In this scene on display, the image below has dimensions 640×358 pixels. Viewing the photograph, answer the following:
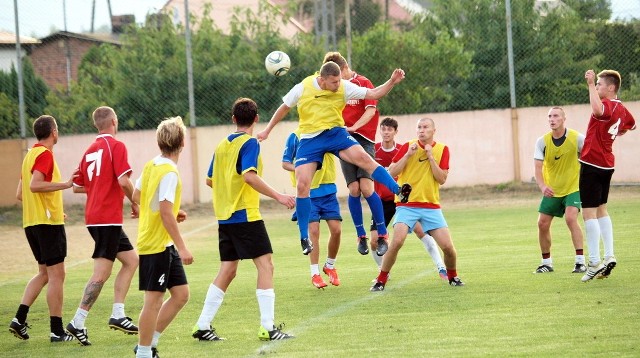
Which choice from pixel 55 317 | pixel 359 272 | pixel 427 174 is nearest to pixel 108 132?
pixel 55 317

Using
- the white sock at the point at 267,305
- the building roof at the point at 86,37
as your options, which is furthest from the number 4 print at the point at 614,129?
the building roof at the point at 86,37

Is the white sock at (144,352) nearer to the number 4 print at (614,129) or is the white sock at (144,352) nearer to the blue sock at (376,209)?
the blue sock at (376,209)

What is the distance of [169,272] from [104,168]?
1.87 m

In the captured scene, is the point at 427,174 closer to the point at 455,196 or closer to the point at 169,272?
the point at 169,272

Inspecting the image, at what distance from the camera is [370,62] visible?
25.7 m

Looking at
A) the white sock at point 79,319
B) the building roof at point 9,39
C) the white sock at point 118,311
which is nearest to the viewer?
the white sock at point 79,319

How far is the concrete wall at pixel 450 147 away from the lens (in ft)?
79.9

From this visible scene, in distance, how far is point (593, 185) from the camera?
1086 centimetres

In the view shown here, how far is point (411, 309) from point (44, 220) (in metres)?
3.52

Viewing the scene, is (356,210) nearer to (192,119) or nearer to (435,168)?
(435,168)

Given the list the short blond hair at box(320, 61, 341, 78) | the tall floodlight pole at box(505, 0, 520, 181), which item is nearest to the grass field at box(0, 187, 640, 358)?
the short blond hair at box(320, 61, 341, 78)

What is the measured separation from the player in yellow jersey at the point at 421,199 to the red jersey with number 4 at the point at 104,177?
317 cm

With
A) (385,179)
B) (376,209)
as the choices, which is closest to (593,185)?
(385,179)

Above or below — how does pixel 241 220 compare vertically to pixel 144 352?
above
